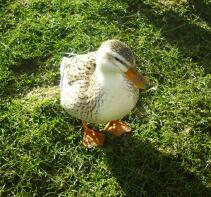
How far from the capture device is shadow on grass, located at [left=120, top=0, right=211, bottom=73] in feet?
16.9

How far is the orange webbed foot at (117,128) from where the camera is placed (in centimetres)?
437

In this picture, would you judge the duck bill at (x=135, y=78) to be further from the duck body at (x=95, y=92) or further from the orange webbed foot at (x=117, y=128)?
the orange webbed foot at (x=117, y=128)

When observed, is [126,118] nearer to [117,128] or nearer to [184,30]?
[117,128]

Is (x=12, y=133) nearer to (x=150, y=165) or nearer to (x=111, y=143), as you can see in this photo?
(x=111, y=143)

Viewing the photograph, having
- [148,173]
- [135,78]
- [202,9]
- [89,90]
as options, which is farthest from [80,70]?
[202,9]

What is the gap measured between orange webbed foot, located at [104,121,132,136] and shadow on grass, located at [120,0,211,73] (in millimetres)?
1233

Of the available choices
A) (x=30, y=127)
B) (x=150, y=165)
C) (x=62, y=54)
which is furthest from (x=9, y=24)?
(x=150, y=165)

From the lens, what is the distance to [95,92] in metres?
3.83

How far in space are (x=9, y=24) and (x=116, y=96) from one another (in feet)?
7.79

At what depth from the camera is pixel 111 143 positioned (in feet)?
14.3

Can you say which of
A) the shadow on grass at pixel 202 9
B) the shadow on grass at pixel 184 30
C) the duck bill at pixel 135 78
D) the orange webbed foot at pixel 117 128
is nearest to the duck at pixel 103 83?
the duck bill at pixel 135 78

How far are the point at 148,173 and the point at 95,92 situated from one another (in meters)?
0.93

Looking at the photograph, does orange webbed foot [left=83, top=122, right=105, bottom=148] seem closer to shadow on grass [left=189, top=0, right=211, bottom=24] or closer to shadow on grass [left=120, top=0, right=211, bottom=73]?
shadow on grass [left=120, top=0, right=211, bottom=73]

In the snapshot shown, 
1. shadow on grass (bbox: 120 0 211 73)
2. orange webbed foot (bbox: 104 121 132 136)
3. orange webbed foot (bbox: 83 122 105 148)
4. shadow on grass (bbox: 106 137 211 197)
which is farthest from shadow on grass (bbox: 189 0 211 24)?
orange webbed foot (bbox: 83 122 105 148)
